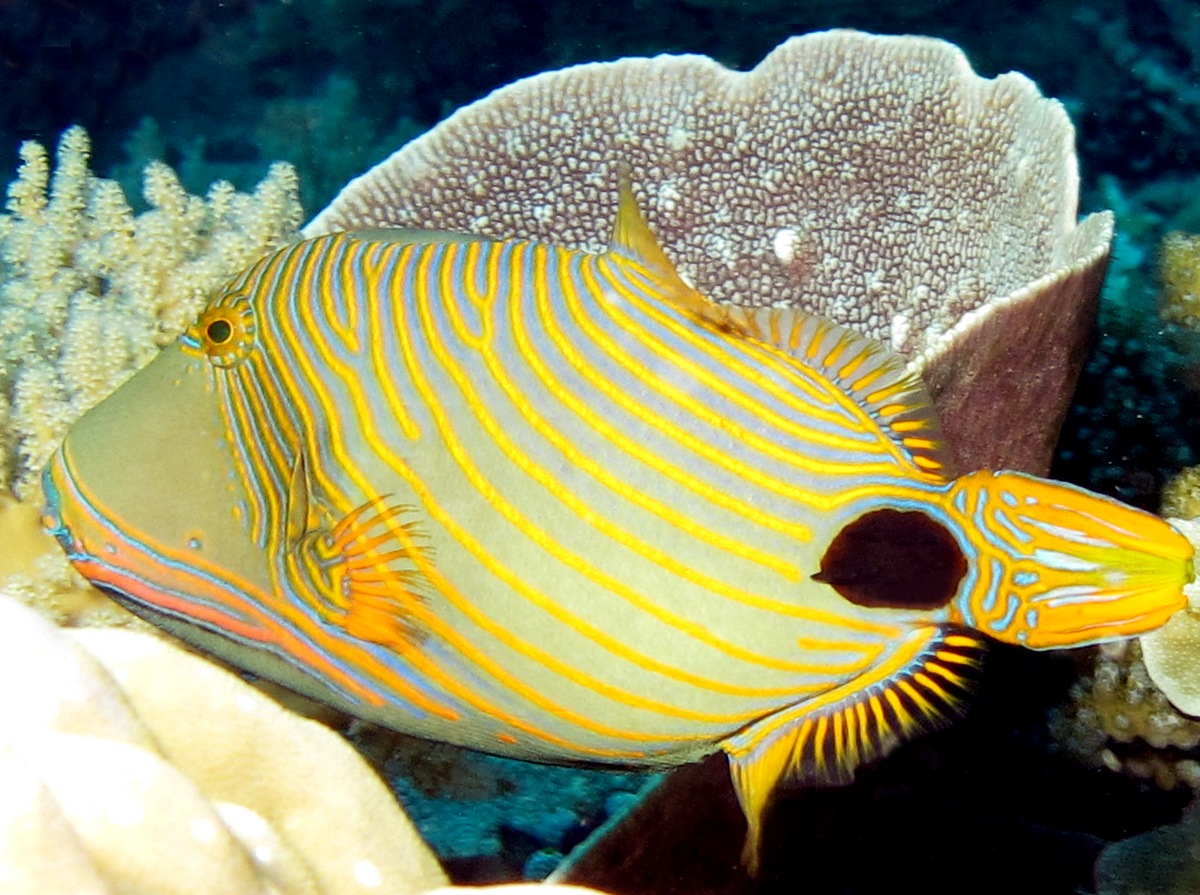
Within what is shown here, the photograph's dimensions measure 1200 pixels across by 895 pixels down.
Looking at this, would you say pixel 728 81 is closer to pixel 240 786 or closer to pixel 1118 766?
pixel 1118 766

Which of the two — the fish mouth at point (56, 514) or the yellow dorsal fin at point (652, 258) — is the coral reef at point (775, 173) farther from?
the yellow dorsal fin at point (652, 258)

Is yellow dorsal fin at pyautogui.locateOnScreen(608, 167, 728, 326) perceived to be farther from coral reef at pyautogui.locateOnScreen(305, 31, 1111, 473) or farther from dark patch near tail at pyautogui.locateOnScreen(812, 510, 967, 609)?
coral reef at pyautogui.locateOnScreen(305, 31, 1111, 473)

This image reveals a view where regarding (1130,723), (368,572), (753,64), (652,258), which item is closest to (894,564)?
(652,258)

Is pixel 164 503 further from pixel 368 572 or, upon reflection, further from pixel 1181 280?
pixel 1181 280

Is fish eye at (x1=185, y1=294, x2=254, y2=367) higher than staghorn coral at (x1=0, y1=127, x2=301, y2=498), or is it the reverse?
fish eye at (x1=185, y1=294, x2=254, y2=367)

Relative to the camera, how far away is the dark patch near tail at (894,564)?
4.28ft

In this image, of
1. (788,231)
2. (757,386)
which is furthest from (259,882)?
(788,231)

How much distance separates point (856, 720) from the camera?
1.38m

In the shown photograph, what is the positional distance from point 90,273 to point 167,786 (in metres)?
1.97

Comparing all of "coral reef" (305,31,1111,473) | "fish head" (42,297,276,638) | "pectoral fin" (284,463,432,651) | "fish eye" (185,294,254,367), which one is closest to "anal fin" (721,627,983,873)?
"pectoral fin" (284,463,432,651)

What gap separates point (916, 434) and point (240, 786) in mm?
1181

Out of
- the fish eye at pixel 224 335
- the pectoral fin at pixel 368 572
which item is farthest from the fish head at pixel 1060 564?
the fish eye at pixel 224 335

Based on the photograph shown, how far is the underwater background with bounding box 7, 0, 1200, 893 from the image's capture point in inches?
93.0

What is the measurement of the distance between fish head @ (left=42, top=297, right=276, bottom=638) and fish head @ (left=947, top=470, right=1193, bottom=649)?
104 cm
